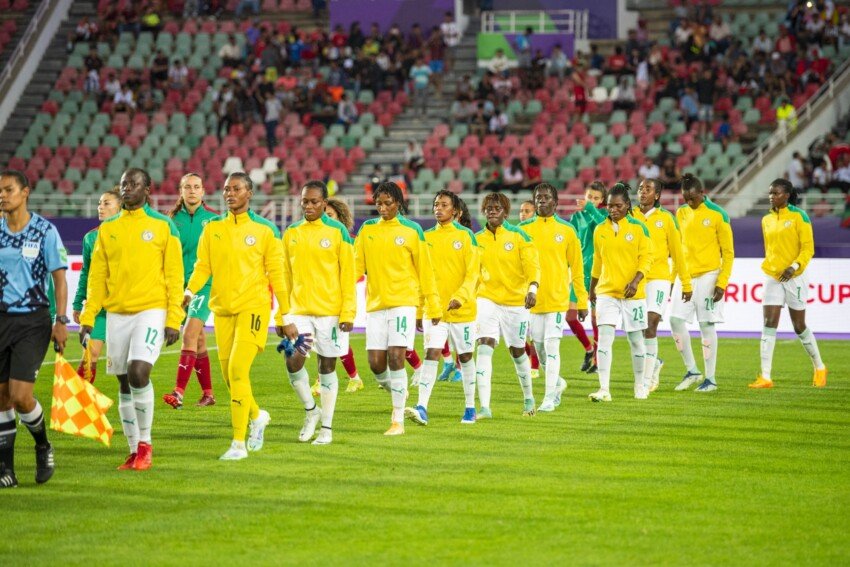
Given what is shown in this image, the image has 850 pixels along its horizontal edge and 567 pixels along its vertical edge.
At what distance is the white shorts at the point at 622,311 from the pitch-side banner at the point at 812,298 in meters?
7.96

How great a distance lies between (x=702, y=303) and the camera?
1583 centimetres

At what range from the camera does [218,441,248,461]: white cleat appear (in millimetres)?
10445

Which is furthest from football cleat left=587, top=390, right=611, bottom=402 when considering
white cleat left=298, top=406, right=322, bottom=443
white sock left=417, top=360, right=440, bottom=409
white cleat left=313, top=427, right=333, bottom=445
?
white cleat left=313, top=427, right=333, bottom=445

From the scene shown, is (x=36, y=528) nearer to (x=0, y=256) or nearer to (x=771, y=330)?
(x=0, y=256)

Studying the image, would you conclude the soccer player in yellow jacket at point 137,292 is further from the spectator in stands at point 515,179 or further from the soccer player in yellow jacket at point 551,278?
the spectator in stands at point 515,179

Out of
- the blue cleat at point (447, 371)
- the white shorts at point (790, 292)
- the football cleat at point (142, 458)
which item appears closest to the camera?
the football cleat at point (142, 458)

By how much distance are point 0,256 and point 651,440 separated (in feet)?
18.0

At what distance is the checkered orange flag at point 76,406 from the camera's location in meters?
10.1

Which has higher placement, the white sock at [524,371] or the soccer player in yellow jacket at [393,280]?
the soccer player in yellow jacket at [393,280]

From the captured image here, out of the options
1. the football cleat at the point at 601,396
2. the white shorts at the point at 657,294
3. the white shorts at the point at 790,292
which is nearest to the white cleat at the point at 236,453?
the football cleat at the point at 601,396

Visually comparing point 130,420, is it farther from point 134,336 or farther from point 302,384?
point 302,384

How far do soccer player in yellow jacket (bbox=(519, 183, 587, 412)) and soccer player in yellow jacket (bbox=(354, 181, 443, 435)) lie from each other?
7.62 ft

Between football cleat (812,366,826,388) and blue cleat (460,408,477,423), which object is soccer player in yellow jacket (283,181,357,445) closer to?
blue cleat (460,408,477,423)

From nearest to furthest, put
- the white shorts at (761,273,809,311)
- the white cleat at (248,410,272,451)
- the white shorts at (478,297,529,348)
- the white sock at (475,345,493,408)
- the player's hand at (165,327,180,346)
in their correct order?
the player's hand at (165,327,180,346) → the white cleat at (248,410,272,451) → the white sock at (475,345,493,408) → the white shorts at (478,297,529,348) → the white shorts at (761,273,809,311)
